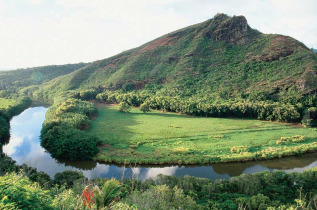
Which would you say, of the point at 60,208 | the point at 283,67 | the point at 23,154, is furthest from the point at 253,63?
the point at 60,208

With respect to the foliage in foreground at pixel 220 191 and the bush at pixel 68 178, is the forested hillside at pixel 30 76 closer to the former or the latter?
the bush at pixel 68 178

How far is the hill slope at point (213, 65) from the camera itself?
73.1m

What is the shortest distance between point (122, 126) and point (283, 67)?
196ft

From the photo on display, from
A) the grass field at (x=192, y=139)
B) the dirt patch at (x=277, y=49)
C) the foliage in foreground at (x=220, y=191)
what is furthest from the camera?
the dirt patch at (x=277, y=49)

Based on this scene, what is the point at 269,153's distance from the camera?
37281 mm

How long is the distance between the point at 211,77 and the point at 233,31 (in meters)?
32.2

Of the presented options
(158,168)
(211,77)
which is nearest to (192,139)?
(158,168)

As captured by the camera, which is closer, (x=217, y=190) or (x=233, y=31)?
(x=217, y=190)

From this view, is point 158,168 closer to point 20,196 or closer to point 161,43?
point 20,196

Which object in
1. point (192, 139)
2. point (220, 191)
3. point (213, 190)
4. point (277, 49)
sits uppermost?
point (277, 49)

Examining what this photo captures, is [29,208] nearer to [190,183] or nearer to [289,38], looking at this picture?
[190,183]

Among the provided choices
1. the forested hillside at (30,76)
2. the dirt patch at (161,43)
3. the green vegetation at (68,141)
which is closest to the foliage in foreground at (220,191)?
Answer: the green vegetation at (68,141)

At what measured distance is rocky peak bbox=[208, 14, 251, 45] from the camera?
101m

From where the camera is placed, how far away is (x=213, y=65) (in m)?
94.7
